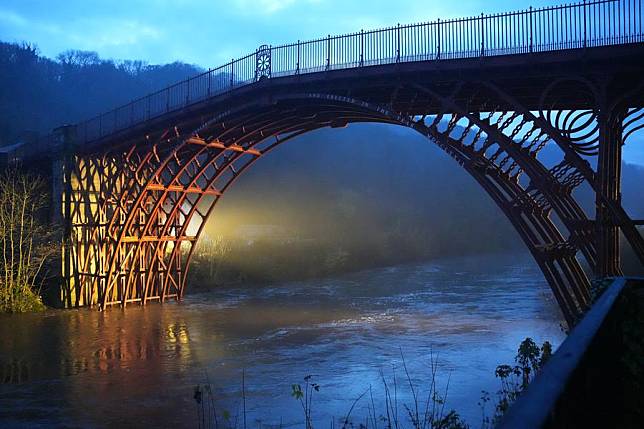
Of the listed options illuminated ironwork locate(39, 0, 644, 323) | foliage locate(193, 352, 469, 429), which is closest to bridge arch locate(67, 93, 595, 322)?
illuminated ironwork locate(39, 0, 644, 323)

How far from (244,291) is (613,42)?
1003 inches

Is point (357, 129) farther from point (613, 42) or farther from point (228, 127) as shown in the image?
point (613, 42)

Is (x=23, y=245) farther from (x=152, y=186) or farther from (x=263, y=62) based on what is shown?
(x=263, y=62)

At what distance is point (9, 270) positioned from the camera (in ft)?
79.0

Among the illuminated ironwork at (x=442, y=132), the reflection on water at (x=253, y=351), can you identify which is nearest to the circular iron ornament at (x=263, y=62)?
the illuminated ironwork at (x=442, y=132)

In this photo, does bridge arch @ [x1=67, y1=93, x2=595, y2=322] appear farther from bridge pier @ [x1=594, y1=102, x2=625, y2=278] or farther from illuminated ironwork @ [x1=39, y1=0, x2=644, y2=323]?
bridge pier @ [x1=594, y1=102, x2=625, y2=278]

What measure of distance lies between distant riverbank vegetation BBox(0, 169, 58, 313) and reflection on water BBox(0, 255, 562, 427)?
1398 mm

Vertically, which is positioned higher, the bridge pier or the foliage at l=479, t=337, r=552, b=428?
the bridge pier

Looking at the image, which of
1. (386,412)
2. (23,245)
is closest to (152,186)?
(23,245)

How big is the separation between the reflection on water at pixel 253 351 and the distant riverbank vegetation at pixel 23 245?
140cm

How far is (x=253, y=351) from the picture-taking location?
53.4ft

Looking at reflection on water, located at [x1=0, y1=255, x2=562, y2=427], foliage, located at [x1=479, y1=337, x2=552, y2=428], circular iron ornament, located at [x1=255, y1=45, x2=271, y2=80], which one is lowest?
reflection on water, located at [x1=0, y1=255, x2=562, y2=427]

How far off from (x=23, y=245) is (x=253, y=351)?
A: 50.1ft

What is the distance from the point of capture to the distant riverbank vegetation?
24.0 m
